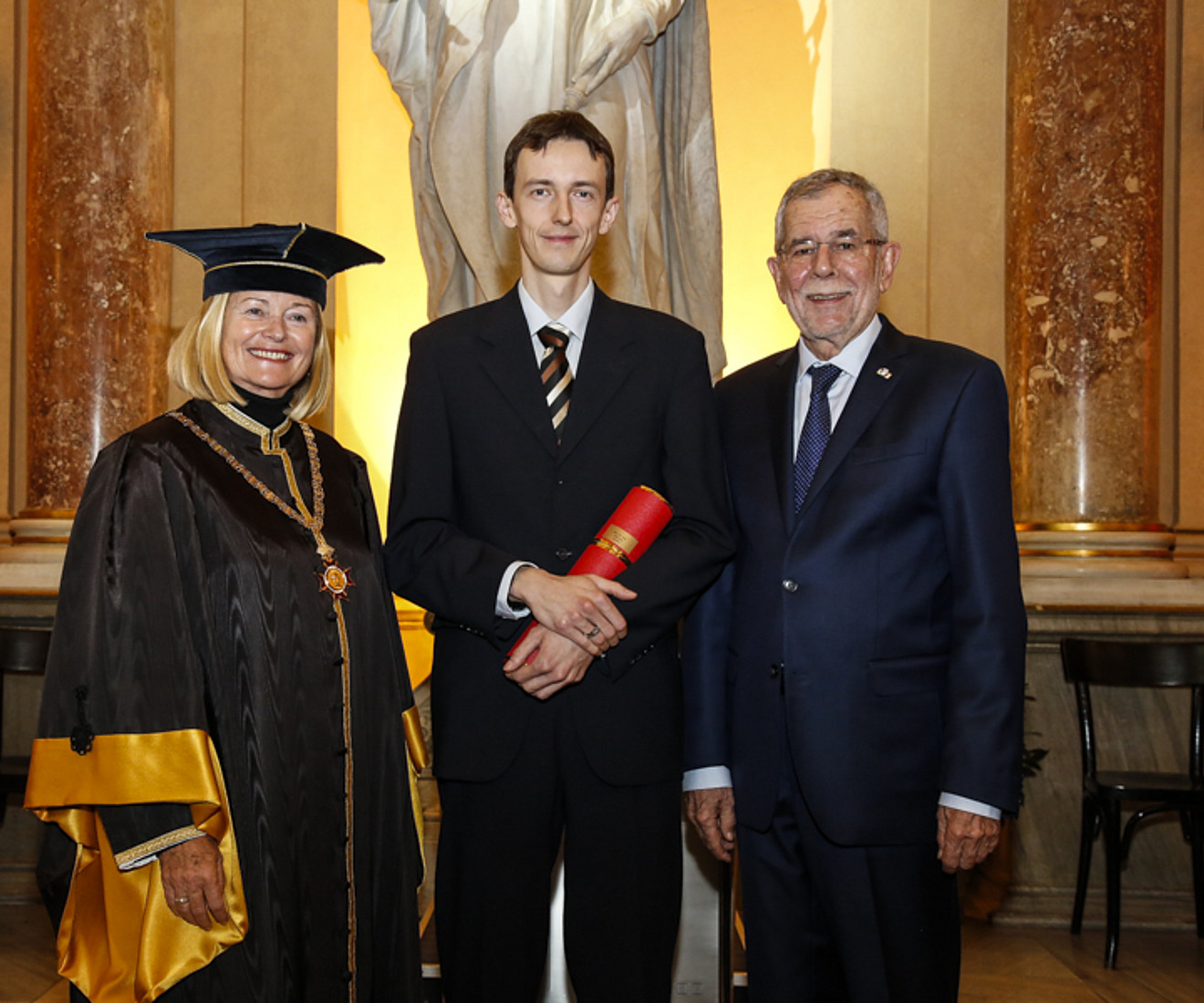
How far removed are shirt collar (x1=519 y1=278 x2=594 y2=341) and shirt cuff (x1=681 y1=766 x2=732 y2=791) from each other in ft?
2.94

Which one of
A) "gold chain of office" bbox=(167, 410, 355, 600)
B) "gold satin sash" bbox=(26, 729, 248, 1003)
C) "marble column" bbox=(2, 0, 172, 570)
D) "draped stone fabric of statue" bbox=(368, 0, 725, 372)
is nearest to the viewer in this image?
"gold satin sash" bbox=(26, 729, 248, 1003)

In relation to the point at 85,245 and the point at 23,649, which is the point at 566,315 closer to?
the point at 23,649

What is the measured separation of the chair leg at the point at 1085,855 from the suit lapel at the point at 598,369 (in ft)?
9.33

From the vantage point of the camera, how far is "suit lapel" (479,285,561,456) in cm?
235

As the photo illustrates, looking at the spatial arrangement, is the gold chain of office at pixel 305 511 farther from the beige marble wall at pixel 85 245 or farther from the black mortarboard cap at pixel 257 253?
the beige marble wall at pixel 85 245

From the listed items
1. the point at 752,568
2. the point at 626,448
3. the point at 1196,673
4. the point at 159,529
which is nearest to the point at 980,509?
the point at 752,568

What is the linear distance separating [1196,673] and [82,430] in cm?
440

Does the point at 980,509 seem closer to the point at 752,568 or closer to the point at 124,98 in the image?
the point at 752,568

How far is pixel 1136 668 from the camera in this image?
4215 millimetres

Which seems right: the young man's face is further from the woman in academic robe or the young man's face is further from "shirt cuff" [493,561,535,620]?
"shirt cuff" [493,561,535,620]

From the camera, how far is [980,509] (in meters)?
2.26

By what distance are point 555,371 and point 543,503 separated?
29cm

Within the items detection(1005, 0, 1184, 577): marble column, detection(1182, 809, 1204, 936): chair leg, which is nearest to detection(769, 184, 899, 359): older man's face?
detection(1005, 0, 1184, 577): marble column

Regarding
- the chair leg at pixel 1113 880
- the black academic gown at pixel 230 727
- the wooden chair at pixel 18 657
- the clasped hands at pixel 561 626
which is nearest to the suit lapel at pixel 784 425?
the clasped hands at pixel 561 626
